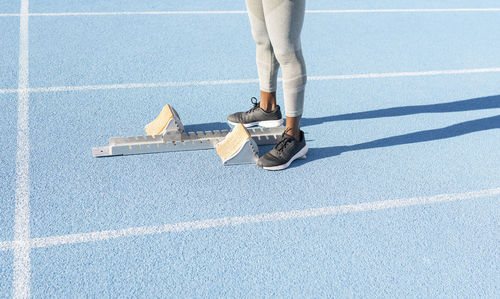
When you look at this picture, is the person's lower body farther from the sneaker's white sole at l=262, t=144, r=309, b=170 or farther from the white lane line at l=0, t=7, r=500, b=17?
the white lane line at l=0, t=7, r=500, b=17

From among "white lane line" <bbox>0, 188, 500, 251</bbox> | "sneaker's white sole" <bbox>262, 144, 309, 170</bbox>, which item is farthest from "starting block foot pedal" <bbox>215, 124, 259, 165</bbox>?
"white lane line" <bbox>0, 188, 500, 251</bbox>

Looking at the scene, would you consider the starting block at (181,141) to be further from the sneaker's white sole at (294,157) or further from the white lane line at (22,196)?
the white lane line at (22,196)

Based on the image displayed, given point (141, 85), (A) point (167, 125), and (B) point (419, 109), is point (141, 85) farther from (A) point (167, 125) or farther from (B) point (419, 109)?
(B) point (419, 109)

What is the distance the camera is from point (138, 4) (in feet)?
22.1

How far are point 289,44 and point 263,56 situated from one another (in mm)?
518

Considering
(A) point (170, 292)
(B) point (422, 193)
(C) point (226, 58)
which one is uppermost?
(C) point (226, 58)

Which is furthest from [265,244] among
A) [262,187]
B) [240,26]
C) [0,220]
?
[240,26]

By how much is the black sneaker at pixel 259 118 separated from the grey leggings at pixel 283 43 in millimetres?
254

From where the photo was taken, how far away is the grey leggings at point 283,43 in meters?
3.07

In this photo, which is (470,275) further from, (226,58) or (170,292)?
(226,58)

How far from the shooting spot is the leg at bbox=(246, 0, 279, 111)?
3461 mm

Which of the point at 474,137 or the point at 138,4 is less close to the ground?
the point at 138,4

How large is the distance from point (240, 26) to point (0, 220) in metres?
4.11

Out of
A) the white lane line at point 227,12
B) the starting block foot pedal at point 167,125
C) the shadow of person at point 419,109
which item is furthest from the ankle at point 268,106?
the white lane line at point 227,12
